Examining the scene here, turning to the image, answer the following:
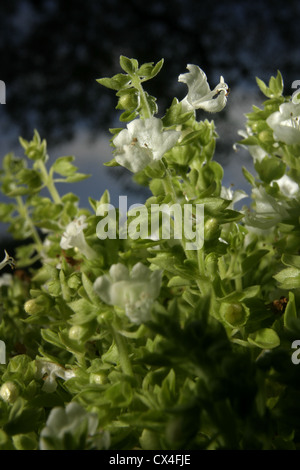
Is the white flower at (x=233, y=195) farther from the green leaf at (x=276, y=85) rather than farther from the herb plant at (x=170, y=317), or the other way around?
the green leaf at (x=276, y=85)

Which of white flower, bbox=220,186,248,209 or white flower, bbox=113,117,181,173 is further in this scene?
white flower, bbox=220,186,248,209

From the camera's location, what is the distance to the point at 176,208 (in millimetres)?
432

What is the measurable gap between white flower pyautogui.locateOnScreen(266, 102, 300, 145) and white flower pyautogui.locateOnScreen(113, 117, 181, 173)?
137mm

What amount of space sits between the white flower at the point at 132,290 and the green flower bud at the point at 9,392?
12 centimetres

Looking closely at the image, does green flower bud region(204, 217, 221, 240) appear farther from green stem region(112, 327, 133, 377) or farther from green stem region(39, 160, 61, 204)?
green stem region(39, 160, 61, 204)

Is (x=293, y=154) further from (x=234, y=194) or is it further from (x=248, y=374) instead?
(x=248, y=374)

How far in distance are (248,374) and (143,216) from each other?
0.16m

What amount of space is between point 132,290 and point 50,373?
153mm

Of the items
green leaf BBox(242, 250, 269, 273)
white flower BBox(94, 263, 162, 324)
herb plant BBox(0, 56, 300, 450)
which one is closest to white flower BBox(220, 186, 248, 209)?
herb plant BBox(0, 56, 300, 450)

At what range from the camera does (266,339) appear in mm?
420

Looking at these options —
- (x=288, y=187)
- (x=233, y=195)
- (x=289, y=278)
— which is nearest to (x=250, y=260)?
(x=289, y=278)

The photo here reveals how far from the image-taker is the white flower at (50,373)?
1.56ft

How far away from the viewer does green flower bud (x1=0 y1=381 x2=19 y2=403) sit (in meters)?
0.43

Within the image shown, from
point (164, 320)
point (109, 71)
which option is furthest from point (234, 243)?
point (109, 71)
